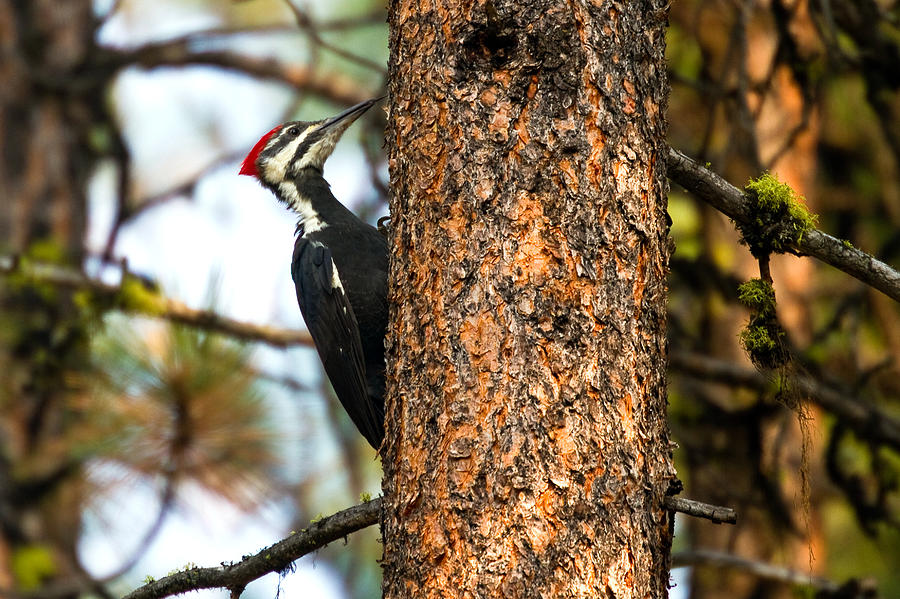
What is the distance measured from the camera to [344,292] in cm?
422

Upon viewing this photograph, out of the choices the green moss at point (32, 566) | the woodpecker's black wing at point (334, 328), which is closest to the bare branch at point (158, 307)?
the woodpecker's black wing at point (334, 328)

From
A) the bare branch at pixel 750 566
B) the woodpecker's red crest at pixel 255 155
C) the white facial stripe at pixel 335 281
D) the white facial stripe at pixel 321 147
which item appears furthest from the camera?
the woodpecker's red crest at pixel 255 155

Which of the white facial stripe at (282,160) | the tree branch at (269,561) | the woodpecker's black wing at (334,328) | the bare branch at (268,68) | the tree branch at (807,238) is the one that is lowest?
the tree branch at (269,561)

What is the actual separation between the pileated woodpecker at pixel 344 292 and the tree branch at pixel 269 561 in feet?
4.46

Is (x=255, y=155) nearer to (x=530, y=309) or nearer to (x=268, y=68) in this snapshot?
(x=268, y=68)

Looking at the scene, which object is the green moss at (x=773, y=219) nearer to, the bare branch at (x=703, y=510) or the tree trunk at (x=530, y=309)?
the tree trunk at (x=530, y=309)

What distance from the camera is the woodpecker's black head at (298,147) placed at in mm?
4848

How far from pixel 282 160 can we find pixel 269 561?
278 cm

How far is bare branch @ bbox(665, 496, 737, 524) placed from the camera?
6.86 feet

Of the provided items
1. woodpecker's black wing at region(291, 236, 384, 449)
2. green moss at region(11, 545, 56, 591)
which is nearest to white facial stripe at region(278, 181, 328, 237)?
woodpecker's black wing at region(291, 236, 384, 449)

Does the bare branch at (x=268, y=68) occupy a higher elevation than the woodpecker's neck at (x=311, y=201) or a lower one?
higher

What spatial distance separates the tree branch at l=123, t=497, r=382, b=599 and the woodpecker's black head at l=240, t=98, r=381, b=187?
8.49ft

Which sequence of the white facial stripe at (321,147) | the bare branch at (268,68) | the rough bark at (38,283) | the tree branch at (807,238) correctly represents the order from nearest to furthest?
the tree branch at (807,238) < the white facial stripe at (321,147) < the rough bark at (38,283) < the bare branch at (268,68)

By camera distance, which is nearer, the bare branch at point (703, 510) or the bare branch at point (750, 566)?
the bare branch at point (703, 510)
